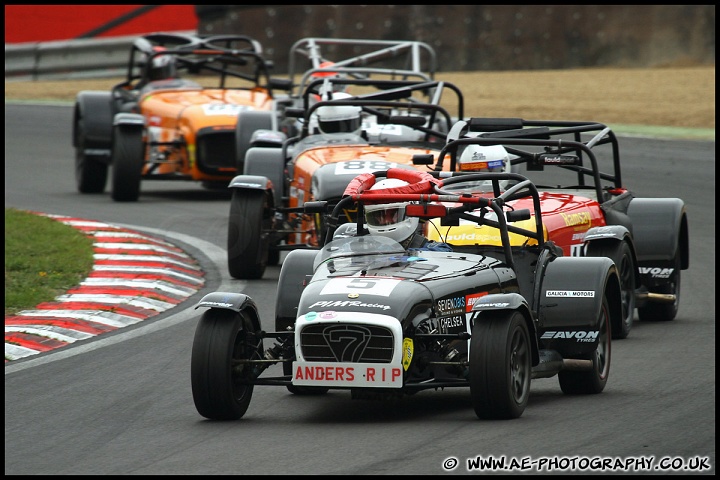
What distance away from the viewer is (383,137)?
14055mm

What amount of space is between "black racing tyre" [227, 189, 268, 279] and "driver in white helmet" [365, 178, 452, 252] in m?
4.25

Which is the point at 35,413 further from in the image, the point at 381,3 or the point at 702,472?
the point at 381,3

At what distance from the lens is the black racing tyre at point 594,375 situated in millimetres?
7953

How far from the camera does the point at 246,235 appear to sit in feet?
40.0

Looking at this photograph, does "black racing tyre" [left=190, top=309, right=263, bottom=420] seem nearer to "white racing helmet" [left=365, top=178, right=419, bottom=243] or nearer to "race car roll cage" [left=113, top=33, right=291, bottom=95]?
"white racing helmet" [left=365, top=178, right=419, bottom=243]

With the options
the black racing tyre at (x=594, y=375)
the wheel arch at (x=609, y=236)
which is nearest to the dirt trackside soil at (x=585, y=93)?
the wheel arch at (x=609, y=236)

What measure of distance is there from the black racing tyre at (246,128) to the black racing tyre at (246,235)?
3648 millimetres

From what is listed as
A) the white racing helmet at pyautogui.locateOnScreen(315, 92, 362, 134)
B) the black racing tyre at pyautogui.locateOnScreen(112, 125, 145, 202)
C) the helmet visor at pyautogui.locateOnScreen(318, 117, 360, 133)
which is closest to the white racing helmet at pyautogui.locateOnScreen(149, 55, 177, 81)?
the black racing tyre at pyautogui.locateOnScreen(112, 125, 145, 202)

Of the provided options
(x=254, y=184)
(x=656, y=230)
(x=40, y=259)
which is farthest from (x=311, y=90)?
(x=656, y=230)

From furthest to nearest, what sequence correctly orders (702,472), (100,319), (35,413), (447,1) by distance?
(447,1), (100,319), (35,413), (702,472)

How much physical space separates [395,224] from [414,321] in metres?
0.97

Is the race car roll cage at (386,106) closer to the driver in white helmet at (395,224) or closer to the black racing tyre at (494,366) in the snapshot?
the driver in white helmet at (395,224)

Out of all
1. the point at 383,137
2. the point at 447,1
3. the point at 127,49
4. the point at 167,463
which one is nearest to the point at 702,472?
the point at 167,463

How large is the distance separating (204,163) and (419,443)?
11.0 meters
